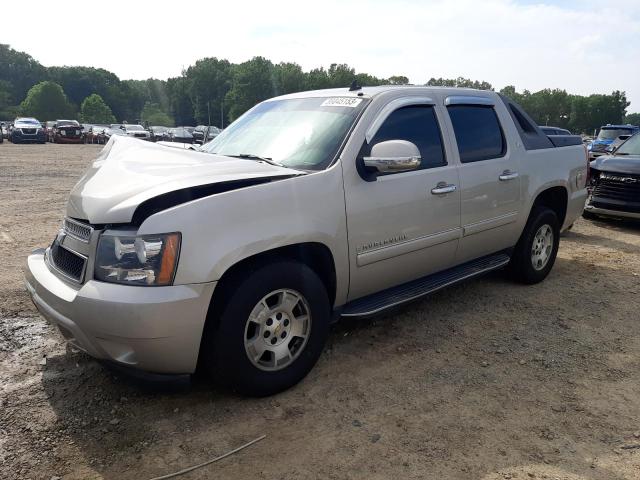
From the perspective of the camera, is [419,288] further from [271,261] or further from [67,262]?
[67,262]

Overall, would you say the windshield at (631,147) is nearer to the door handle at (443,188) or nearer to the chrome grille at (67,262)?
the door handle at (443,188)

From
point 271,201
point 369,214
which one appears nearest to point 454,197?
point 369,214

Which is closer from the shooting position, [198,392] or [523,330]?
[198,392]

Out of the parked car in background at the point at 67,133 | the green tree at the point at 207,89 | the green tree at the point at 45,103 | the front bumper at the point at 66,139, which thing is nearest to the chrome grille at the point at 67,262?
the parked car in background at the point at 67,133

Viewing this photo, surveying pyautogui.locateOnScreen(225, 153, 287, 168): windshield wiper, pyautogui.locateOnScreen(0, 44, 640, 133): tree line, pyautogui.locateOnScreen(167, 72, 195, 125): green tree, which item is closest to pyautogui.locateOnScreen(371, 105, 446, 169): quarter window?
pyautogui.locateOnScreen(225, 153, 287, 168): windshield wiper

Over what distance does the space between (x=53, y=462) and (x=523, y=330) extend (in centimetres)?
338

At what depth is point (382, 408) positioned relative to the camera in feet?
9.58

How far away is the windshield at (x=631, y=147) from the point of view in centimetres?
877

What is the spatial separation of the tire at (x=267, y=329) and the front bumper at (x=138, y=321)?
127mm

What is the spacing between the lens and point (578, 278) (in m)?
5.39

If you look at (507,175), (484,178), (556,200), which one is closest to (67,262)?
(484,178)

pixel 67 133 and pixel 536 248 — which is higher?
pixel 67 133

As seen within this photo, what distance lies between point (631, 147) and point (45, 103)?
9736 centimetres

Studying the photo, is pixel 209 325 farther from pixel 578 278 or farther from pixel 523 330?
pixel 578 278
